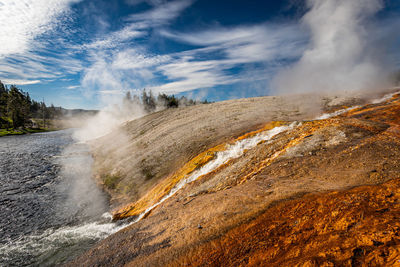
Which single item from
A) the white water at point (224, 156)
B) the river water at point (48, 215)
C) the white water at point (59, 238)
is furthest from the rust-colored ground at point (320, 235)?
the river water at point (48, 215)

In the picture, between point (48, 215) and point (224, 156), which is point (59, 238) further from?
point (224, 156)

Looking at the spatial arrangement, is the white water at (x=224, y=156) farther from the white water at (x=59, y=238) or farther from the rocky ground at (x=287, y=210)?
the white water at (x=59, y=238)

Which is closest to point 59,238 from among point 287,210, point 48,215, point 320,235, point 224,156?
point 48,215

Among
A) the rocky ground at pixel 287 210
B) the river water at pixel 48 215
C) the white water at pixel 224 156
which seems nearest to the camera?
the rocky ground at pixel 287 210

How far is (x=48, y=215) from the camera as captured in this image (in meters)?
17.1

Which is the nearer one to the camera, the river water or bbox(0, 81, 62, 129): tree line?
the river water

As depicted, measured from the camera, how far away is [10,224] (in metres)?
15.6

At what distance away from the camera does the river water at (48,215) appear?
41.2 feet

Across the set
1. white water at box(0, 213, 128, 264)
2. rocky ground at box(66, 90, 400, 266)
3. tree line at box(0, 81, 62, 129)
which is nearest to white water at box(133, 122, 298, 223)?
rocky ground at box(66, 90, 400, 266)

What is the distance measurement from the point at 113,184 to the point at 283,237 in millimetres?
22518

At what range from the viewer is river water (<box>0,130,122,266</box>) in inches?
495

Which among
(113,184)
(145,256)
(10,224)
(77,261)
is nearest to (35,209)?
(10,224)

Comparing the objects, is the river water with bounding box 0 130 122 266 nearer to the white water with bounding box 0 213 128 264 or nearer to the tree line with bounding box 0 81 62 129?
the white water with bounding box 0 213 128 264

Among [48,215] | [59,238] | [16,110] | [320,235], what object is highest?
[16,110]
